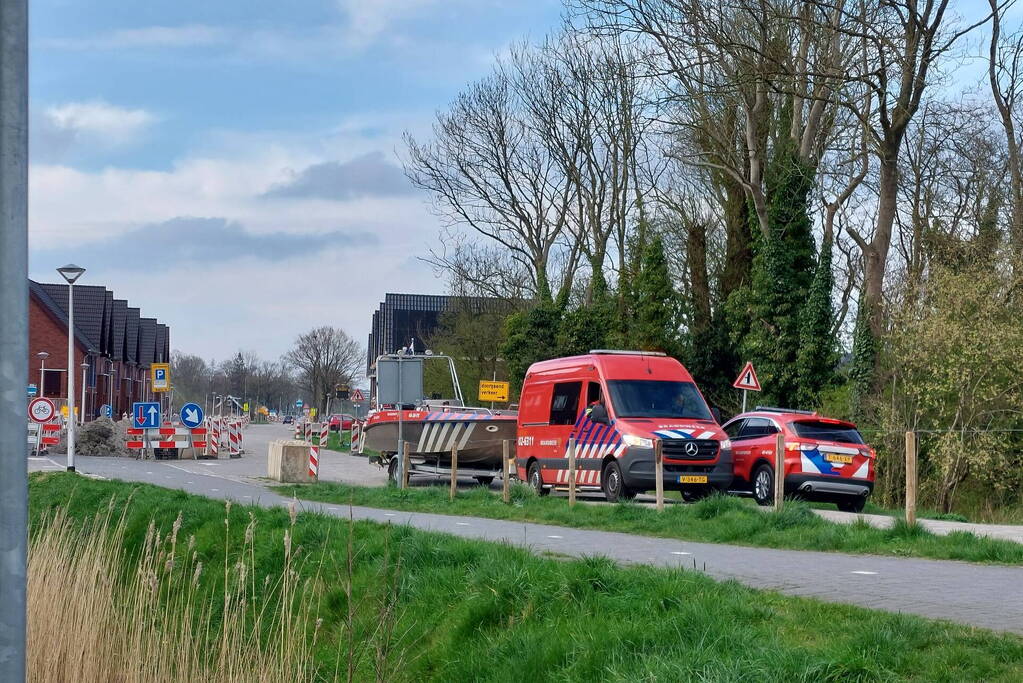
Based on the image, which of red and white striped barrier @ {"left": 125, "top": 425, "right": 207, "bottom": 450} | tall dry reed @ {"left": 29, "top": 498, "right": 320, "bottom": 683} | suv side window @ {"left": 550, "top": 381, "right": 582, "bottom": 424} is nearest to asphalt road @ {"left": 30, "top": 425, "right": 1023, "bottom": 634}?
tall dry reed @ {"left": 29, "top": 498, "right": 320, "bottom": 683}

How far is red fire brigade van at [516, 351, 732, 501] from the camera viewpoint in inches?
861

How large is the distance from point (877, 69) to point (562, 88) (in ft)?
61.0

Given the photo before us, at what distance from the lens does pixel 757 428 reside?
23.5 meters

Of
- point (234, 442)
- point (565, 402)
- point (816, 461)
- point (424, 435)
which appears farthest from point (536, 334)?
point (816, 461)

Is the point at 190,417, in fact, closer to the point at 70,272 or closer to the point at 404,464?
the point at 70,272

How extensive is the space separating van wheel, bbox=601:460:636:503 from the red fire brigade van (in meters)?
0.02

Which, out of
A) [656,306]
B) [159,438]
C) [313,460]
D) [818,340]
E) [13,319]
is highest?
[656,306]

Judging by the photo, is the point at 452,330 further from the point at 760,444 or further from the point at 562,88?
the point at 760,444

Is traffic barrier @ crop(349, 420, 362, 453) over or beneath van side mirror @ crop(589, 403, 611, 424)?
beneath

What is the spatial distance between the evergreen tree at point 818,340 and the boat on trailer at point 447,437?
8370 mm

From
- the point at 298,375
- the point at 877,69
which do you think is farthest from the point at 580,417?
the point at 298,375

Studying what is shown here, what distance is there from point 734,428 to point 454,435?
6.88 metres

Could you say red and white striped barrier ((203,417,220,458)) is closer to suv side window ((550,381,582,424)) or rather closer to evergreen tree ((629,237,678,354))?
evergreen tree ((629,237,678,354))

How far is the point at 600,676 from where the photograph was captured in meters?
7.02
